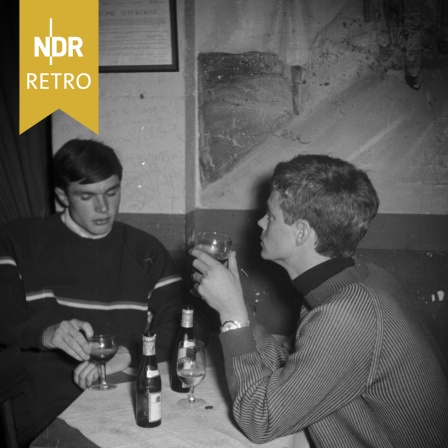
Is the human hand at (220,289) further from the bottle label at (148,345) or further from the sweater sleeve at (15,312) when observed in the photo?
the sweater sleeve at (15,312)

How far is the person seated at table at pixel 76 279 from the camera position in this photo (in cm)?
185

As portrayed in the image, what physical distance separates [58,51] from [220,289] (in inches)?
43.9

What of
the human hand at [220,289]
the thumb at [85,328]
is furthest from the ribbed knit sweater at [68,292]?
the human hand at [220,289]

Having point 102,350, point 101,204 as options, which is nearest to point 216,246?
point 102,350

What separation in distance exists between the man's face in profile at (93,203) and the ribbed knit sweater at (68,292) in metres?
0.07

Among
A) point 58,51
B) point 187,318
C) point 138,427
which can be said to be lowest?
point 138,427

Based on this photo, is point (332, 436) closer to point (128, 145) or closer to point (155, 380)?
point (155, 380)

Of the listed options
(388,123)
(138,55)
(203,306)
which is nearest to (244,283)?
(203,306)

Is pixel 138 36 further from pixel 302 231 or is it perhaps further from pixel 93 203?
pixel 302 231

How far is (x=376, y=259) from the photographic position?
102 inches

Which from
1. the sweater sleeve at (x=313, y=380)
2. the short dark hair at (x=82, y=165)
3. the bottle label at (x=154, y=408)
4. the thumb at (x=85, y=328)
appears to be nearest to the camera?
the sweater sleeve at (x=313, y=380)

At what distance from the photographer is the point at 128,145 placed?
2529mm

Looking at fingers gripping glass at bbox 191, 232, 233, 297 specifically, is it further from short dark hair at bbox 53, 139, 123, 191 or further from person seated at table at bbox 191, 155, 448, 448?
short dark hair at bbox 53, 139, 123, 191

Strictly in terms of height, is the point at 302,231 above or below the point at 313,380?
above
